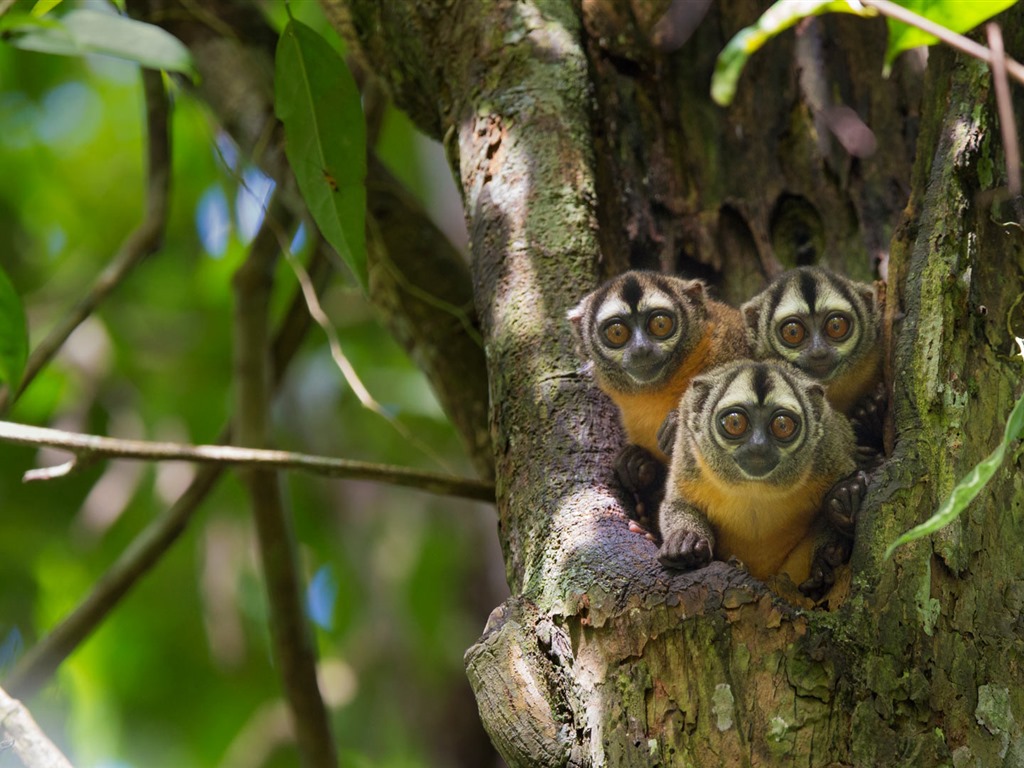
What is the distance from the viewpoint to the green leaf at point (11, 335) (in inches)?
125

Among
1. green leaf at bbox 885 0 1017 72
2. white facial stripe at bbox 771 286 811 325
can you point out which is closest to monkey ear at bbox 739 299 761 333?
white facial stripe at bbox 771 286 811 325

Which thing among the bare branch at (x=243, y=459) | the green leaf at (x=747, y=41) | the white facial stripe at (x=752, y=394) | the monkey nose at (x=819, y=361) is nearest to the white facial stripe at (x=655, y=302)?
the monkey nose at (x=819, y=361)

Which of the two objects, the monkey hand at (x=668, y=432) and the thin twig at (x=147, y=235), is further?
the thin twig at (x=147, y=235)

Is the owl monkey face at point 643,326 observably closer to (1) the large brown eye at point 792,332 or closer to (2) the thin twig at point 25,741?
(1) the large brown eye at point 792,332

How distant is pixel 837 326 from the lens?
12.1 feet

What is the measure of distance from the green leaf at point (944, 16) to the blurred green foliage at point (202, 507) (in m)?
4.18

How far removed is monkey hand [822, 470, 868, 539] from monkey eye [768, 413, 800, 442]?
0.77 feet

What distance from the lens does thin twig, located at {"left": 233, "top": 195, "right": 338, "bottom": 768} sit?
14.7 ft

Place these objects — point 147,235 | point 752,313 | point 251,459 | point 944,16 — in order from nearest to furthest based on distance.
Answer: point 944,16 < point 251,459 < point 752,313 < point 147,235

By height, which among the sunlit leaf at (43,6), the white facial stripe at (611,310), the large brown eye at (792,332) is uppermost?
the sunlit leaf at (43,6)

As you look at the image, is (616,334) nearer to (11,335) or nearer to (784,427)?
(784,427)

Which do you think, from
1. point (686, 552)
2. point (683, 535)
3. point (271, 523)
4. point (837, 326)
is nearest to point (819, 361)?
point (837, 326)

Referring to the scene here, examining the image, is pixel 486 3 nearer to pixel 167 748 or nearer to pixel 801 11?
pixel 801 11

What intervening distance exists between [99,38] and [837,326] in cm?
232
